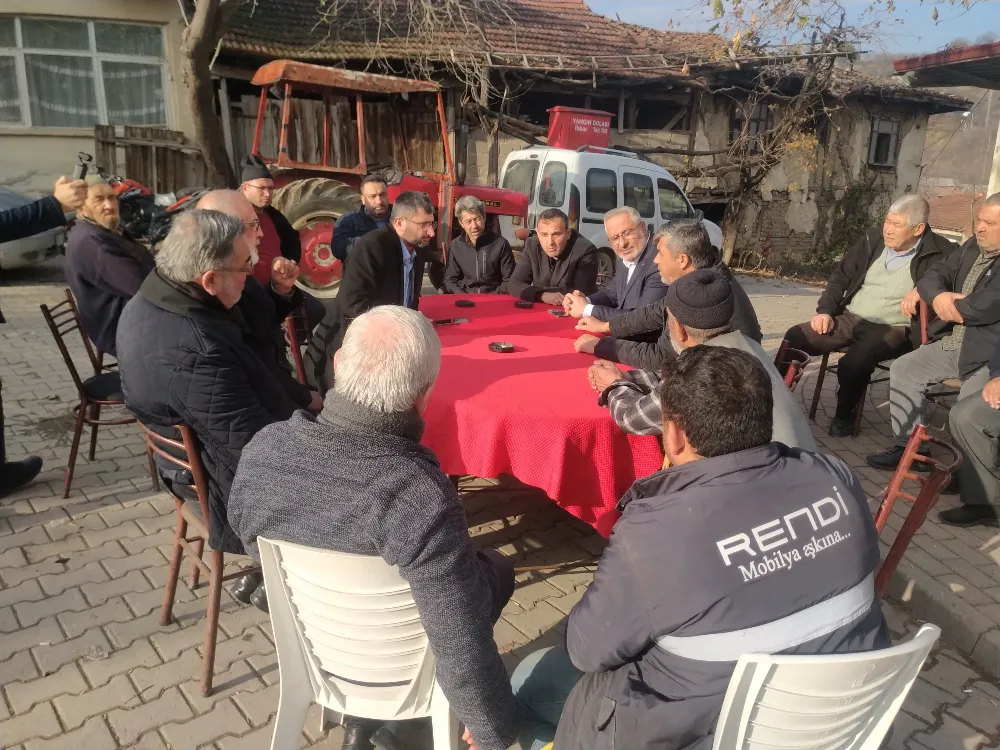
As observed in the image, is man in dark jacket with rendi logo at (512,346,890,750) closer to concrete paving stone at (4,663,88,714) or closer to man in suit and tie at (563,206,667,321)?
concrete paving stone at (4,663,88,714)

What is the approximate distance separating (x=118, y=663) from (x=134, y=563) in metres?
0.70

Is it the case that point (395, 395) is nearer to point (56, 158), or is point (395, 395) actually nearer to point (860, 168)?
point (56, 158)

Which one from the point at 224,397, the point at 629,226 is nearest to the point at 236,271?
the point at 224,397

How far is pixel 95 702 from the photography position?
7.68 ft

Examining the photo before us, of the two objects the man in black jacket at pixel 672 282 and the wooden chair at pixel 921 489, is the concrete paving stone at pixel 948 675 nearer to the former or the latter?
the wooden chair at pixel 921 489

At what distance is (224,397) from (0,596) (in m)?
1.45

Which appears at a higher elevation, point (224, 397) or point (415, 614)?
point (224, 397)

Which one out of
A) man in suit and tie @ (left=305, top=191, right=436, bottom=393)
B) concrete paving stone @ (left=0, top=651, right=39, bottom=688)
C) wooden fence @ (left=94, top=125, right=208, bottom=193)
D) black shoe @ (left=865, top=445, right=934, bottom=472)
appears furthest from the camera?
wooden fence @ (left=94, top=125, right=208, bottom=193)

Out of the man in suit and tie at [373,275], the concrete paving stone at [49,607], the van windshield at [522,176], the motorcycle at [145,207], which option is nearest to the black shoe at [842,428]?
the man in suit and tie at [373,275]

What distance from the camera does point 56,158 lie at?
1103 cm

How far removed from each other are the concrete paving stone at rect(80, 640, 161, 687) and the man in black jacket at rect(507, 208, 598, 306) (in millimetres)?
3257

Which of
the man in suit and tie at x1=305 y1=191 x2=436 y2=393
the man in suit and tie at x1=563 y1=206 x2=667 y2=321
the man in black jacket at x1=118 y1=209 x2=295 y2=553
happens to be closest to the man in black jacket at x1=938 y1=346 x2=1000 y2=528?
the man in suit and tie at x1=563 y1=206 x2=667 y2=321

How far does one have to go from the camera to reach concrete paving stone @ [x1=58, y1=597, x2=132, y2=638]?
2707 millimetres

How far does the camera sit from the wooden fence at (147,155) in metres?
10.5
